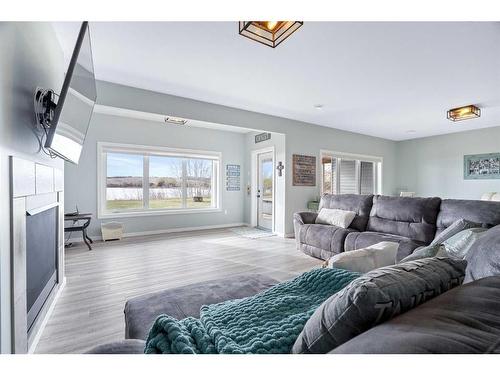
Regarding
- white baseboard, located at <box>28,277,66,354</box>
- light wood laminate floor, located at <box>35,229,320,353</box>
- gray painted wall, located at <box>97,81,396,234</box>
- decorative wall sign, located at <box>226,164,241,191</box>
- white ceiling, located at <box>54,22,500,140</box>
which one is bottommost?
light wood laminate floor, located at <box>35,229,320,353</box>

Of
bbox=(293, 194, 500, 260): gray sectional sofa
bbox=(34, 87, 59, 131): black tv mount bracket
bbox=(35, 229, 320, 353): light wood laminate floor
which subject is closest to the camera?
bbox=(34, 87, 59, 131): black tv mount bracket

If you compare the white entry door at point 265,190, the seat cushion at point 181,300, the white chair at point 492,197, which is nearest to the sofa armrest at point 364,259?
the seat cushion at point 181,300

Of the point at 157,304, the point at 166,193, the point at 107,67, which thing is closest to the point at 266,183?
the point at 166,193

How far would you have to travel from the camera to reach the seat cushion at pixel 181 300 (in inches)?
45.9

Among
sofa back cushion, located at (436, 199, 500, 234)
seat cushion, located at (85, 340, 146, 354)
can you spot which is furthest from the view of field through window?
seat cushion, located at (85, 340, 146, 354)

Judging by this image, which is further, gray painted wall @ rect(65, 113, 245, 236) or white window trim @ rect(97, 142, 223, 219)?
white window trim @ rect(97, 142, 223, 219)

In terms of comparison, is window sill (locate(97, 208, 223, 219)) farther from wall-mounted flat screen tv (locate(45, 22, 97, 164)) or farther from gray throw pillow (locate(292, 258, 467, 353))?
gray throw pillow (locate(292, 258, 467, 353))

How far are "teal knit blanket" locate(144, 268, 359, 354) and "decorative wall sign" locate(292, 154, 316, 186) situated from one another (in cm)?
436

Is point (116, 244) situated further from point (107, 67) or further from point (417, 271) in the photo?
point (417, 271)

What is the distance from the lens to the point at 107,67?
2775 mm

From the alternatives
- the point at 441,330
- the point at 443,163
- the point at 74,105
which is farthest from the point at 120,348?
the point at 443,163

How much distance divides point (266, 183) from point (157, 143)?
2.77 metres

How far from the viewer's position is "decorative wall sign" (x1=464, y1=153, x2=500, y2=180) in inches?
217

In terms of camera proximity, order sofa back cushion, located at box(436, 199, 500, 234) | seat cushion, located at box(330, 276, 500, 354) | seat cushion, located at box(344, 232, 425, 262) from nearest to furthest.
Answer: seat cushion, located at box(330, 276, 500, 354) < sofa back cushion, located at box(436, 199, 500, 234) < seat cushion, located at box(344, 232, 425, 262)
